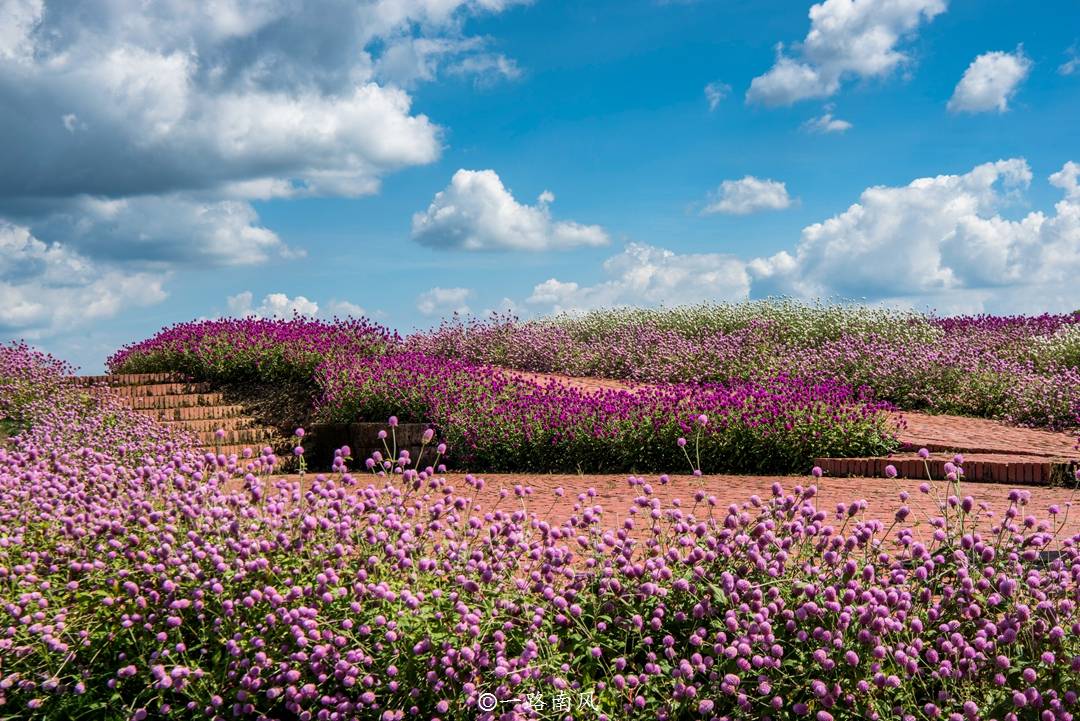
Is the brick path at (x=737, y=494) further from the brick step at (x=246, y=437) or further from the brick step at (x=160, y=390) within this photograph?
the brick step at (x=160, y=390)

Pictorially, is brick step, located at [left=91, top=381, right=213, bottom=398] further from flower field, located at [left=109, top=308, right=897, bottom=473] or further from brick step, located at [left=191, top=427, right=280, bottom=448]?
flower field, located at [left=109, top=308, right=897, bottom=473]

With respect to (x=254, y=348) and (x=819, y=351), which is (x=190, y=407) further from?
(x=819, y=351)

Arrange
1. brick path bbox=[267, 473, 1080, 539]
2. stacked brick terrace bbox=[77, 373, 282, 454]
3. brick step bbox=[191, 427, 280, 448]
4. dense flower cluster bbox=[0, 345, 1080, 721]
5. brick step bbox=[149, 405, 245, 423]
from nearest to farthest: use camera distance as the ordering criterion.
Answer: dense flower cluster bbox=[0, 345, 1080, 721] → brick path bbox=[267, 473, 1080, 539] → brick step bbox=[191, 427, 280, 448] → stacked brick terrace bbox=[77, 373, 282, 454] → brick step bbox=[149, 405, 245, 423]

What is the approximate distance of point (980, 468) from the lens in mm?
8422

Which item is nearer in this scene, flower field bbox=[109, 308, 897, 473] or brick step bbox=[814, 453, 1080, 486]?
brick step bbox=[814, 453, 1080, 486]

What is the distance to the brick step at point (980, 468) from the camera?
8.38 meters

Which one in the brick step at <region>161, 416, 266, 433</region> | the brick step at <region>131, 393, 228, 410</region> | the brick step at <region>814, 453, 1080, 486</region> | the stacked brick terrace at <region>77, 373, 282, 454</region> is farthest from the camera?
the brick step at <region>131, 393, 228, 410</region>

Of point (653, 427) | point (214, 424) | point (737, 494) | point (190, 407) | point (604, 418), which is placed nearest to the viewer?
point (737, 494)

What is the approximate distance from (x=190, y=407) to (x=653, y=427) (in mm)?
7153

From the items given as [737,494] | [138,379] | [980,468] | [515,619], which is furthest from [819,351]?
[515,619]

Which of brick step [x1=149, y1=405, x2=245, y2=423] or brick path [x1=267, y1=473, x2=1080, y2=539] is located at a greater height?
brick step [x1=149, y1=405, x2=245, y2=423]

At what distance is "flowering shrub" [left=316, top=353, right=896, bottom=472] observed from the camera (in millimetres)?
8898

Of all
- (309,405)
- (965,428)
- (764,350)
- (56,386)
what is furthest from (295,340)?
(965,428)

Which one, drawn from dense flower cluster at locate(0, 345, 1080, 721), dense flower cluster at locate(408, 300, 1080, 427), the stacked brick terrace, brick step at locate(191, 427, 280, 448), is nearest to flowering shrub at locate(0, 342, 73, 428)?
the stacked brick terrace
